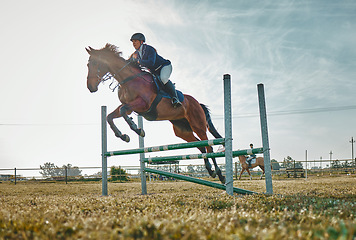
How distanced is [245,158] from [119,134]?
17.8m

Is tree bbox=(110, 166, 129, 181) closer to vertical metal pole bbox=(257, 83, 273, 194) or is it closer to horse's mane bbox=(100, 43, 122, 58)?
horse's mane bbox=(100, 43, 122, 58)

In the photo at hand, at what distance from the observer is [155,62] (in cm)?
585

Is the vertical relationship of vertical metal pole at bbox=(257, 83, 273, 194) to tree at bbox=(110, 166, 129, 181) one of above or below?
above

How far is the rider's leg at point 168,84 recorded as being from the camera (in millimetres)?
5790

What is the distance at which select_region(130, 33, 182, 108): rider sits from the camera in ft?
18.7

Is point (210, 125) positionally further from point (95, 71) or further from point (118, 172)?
point (118, 172)

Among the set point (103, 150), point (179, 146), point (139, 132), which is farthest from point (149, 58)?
point (103, 150)

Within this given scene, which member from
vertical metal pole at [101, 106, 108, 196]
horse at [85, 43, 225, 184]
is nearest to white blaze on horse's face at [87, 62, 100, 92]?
horse at [85, 43, 225, 184]

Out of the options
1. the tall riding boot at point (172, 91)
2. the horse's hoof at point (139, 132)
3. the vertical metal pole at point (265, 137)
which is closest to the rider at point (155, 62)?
the tall riding boot at point (172, 91)

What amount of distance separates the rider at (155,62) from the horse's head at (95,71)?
0.61 m

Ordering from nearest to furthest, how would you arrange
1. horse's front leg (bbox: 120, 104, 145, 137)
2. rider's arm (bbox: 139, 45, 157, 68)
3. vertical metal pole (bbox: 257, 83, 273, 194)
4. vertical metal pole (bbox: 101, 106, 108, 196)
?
vertical metal pole (bbox: 257, 83, 273, 194), horse's front leg (bbox: 120, 104, 145, 137), rider's arm (bbox: 139, 45, 157, 68), vertical metal pole (bbox: 101, 106, 108, 196)

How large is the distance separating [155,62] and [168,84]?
0.53m

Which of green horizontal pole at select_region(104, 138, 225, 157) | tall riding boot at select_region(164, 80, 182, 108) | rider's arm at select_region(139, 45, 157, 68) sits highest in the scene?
rider's arm at select_region(139, 45, 157, 68)

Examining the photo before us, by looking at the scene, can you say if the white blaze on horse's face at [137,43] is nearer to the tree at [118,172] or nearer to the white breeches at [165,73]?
the white breeches at [165,73]
